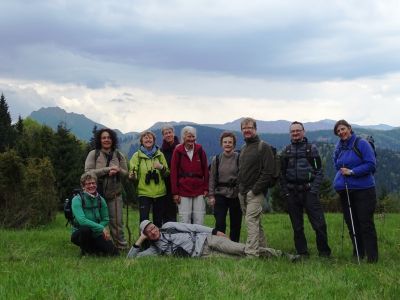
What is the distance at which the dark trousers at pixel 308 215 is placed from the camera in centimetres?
970

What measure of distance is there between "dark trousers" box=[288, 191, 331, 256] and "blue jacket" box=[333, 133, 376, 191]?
1.90 ft

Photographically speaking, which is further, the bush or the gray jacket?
the bush

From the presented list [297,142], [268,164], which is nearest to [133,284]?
[268,164]

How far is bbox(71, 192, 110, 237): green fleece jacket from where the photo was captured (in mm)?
9328

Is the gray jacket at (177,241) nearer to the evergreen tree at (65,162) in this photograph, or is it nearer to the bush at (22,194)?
the bush at (22,194)

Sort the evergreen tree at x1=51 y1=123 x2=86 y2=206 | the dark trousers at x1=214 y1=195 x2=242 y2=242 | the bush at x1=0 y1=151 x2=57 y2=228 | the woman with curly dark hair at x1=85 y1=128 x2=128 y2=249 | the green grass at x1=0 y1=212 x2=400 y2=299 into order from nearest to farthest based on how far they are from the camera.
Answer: the green grass at x1=0 y1=212 x2=400 y2=299 → the dark trousers at x1=214 y1=195 x2=242 y2=242 → the woman with curly dark hair at x1=85 y1=128 x2=128 y2=249 → the bush at x1=0 y1=151 x2=57 y2=228 → the evergreen tree at x1=51 y1=123 x2=86 y2=206

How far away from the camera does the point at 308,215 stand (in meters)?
9.80

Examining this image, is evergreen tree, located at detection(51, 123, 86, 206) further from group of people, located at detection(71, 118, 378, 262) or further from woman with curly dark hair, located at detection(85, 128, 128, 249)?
group of people, located at detection(71, 118, 378, 262)

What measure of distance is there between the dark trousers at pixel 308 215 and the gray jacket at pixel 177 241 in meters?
1.78

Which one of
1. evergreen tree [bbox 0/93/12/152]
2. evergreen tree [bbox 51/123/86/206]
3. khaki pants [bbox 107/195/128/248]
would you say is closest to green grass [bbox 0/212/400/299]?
khaki pants [bbox 107/195/128/248]

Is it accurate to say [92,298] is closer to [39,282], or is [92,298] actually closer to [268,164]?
[39,282]

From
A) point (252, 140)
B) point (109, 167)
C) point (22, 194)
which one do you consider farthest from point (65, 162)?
point (252, 140)

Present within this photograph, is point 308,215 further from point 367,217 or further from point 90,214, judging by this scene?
point 90,214

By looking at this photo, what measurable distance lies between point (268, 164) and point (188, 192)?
1867 mm
